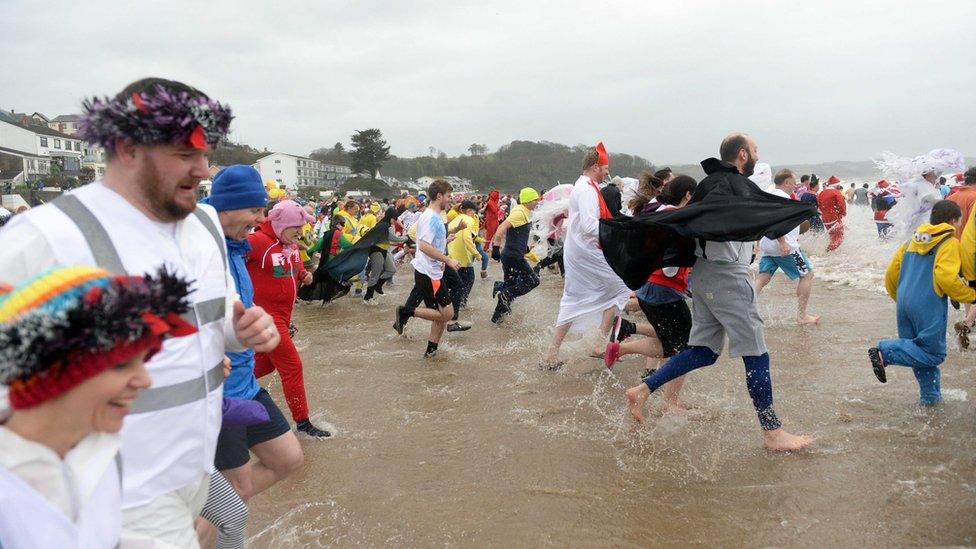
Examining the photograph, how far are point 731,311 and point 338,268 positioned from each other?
7.06 meters

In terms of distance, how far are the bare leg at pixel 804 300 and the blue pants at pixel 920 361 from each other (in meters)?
3.13

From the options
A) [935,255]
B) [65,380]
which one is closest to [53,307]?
[65,380]

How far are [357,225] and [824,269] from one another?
9.79 meters

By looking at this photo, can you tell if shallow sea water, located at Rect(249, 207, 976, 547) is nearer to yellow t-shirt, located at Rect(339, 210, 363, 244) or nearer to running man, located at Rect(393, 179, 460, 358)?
running man, located at Rect(393, 179, 460, 358)

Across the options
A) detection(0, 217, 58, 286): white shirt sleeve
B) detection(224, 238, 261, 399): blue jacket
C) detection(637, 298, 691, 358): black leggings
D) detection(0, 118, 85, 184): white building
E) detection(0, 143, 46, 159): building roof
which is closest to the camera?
detection(0, 217, 58, 286): white shirt sleeve

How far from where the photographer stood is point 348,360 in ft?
25.7

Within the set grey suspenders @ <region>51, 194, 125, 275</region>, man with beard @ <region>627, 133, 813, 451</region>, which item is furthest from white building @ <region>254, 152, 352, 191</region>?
grey suspenders @ <region>51, 194, 125, 275</region>

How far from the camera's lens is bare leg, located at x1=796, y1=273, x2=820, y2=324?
26.6 feet

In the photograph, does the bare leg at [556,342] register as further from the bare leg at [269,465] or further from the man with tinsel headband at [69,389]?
the man with tinsel headband at [69,389]

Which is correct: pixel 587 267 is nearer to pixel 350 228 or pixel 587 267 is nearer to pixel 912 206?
pixel 912 206

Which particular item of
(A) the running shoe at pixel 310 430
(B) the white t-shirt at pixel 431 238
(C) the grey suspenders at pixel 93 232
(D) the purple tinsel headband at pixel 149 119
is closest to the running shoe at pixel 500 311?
(B) the white t-shirt at pixel 431 238

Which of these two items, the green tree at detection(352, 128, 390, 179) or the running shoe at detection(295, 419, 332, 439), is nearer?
the running shoe at detection(295, 419, 332, 439)

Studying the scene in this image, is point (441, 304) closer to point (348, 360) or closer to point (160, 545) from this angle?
point (348, 360)

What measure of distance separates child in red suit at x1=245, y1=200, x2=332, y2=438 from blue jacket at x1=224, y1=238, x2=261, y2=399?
1.13 m
